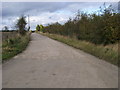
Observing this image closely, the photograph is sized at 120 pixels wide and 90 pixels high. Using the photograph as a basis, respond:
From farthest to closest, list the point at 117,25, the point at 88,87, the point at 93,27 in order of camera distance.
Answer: the point at 93,27
the point at 117,25
the point at 88,87

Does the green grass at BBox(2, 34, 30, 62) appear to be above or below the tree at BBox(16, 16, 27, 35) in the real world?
below

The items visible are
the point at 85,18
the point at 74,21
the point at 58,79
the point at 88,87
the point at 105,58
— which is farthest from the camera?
the point at 74,21

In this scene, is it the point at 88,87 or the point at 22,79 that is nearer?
the point at 88,87

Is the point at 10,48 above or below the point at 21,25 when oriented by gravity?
below

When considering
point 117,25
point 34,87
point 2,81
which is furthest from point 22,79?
point 117,25

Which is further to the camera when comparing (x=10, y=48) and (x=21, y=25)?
(x=21, y=25)

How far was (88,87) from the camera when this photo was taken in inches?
214

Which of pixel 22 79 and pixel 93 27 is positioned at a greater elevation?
pixel 93 27

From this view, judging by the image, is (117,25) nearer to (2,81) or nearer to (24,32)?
(2,81)

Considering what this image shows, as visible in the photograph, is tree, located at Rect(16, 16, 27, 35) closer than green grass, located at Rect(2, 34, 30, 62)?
No

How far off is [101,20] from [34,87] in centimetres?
1155

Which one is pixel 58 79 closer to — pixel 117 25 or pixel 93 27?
pixel 117 25

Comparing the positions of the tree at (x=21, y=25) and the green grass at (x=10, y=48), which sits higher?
the tree at (x=21, y=25)

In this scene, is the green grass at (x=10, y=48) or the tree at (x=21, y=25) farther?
the tree at (x=21, y=25)
